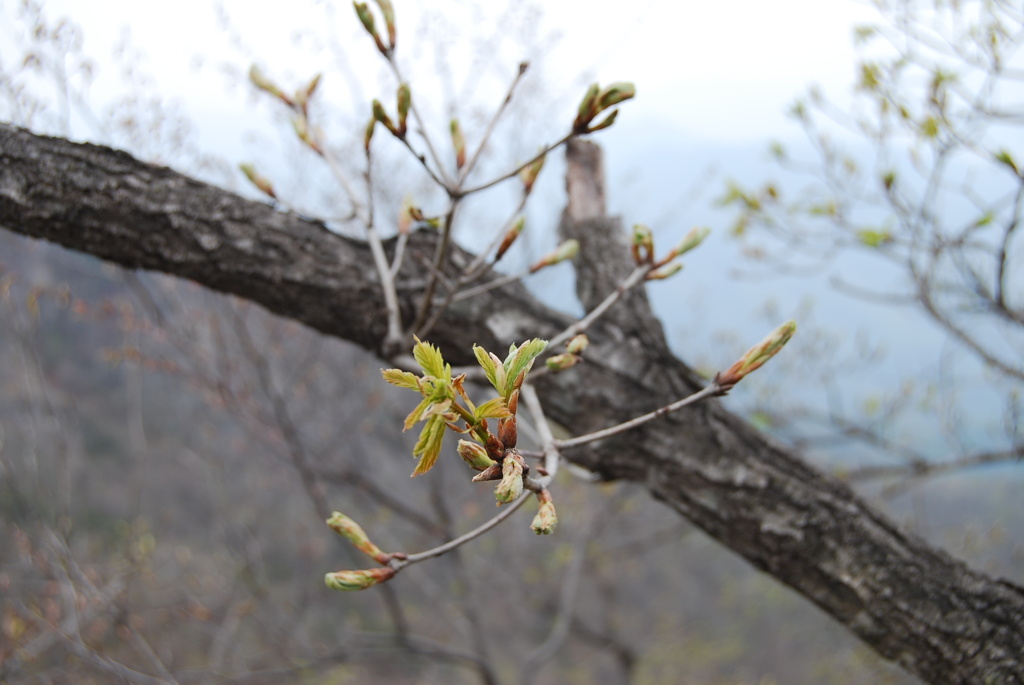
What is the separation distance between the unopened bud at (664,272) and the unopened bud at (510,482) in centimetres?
65

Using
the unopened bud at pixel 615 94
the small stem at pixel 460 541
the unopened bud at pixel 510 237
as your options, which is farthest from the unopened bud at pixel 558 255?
the small stem at pixel 460 541

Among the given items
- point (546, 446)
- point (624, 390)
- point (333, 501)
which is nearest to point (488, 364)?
point (546, 446)

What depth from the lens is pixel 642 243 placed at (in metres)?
1.13

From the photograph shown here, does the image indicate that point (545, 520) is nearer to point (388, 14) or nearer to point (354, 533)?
point (354, 533)

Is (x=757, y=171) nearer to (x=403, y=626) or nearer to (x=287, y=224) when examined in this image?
(x=403, y=626)

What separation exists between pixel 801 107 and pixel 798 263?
0.88m

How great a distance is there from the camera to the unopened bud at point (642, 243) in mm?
1099

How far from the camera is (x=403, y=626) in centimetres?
376

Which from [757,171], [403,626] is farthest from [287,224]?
[757,171]

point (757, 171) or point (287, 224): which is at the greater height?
point (757, 171)

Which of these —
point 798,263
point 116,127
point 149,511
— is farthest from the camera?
point 149,511

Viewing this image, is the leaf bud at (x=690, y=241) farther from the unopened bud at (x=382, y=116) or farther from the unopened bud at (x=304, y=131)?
the unopened bud at (x=304, y=131)

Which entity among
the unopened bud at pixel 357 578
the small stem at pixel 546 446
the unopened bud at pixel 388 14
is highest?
the unopened bud at pixel 388 14

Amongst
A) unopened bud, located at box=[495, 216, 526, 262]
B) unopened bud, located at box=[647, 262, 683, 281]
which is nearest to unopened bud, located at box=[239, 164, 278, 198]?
unopened bud, located at box=[495, 216, 526, 262]
